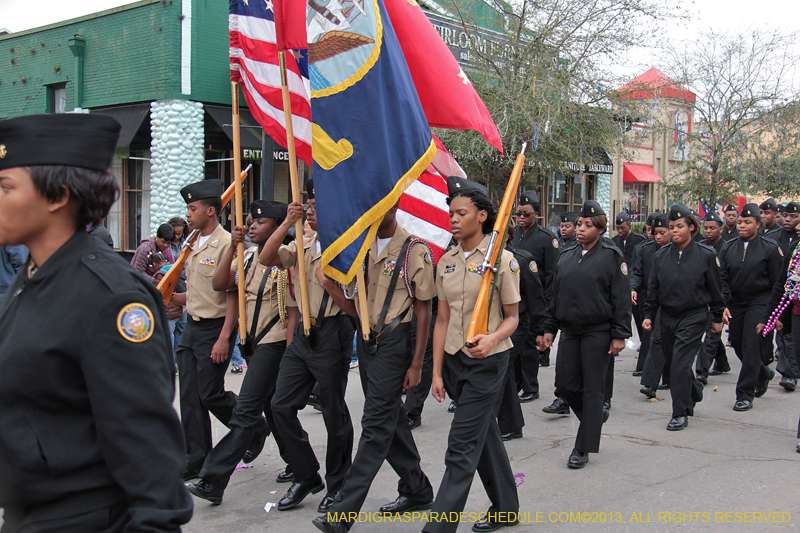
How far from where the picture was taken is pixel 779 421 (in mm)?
7219

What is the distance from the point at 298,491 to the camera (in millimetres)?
4883

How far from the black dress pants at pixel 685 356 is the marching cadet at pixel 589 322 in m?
1.18

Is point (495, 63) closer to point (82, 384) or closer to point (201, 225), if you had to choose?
point (201, 225)

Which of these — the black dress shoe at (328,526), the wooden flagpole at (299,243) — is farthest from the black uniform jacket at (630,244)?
the black dress shoe at (328,526)

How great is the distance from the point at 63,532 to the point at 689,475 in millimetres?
4902

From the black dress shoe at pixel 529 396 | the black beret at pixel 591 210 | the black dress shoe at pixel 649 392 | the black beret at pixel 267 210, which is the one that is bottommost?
the black dress shoe at pixel 529 396

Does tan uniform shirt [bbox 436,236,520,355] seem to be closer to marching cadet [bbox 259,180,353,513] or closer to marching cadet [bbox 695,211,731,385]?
marching cadet [bbox 259,180,353,513]

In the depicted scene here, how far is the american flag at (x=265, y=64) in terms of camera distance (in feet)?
18.4

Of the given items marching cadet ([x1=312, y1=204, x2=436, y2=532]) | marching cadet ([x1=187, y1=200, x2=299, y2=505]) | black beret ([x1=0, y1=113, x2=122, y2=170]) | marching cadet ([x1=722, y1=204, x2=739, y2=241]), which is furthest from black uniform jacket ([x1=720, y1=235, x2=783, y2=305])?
black beret ([x1=0, y1=113, x2=122, y2=170])

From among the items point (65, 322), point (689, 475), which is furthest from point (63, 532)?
point (689, 475)

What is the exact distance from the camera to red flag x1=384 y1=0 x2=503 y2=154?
5.49 meters

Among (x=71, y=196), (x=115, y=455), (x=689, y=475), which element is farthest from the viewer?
(x=689, y=475)

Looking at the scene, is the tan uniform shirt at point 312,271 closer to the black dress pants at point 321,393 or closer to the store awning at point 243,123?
the black dress pants at point 321,393

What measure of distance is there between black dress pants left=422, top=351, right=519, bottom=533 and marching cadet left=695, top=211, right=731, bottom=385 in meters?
4.54
